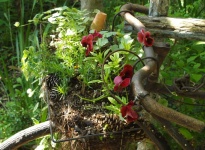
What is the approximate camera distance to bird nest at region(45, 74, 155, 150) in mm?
1245

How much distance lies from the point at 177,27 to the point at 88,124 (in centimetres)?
49

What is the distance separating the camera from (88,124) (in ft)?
4.13

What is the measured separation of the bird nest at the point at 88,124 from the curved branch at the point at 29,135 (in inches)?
13.0

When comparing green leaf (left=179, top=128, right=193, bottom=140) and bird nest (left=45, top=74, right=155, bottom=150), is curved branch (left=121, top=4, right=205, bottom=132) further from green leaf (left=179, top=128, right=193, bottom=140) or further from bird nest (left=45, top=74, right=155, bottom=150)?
green leaf (left=179, top=128, right=193, bottom=140)

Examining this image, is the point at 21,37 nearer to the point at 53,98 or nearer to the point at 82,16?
the point at 82,16

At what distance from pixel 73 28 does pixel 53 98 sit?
354 millimetres

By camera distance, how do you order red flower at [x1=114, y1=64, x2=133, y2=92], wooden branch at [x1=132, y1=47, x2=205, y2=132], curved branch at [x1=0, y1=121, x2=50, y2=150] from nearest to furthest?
1. wooden branch at [x1=132, y1=47, x2=205, y2=132]
2. red flower at [x1=114, y1=64, x2=133, y2=92]
3. curved branch at [x1=0, y1=121, x2=50, y2=150]

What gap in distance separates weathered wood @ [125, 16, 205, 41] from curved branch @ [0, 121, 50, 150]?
2.03ft

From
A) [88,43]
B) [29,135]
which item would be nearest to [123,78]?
[88,43]

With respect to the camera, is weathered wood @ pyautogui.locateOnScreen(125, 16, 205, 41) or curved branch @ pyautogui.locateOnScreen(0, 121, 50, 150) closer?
weathered wood @ pyautogui.locateOnScreen(125, 16, 205, 41)

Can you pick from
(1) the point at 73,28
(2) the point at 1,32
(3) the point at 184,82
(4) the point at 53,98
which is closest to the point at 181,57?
(1) the point at 73,28

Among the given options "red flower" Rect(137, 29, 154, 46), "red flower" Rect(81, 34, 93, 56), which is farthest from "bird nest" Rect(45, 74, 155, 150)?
"red flower" Rect(137, 29, 154, 46)

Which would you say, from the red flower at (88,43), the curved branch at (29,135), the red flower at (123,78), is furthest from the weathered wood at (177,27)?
the curved branch at (29,135)

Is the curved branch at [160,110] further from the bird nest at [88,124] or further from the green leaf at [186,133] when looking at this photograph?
the green leaf at [186,133]
